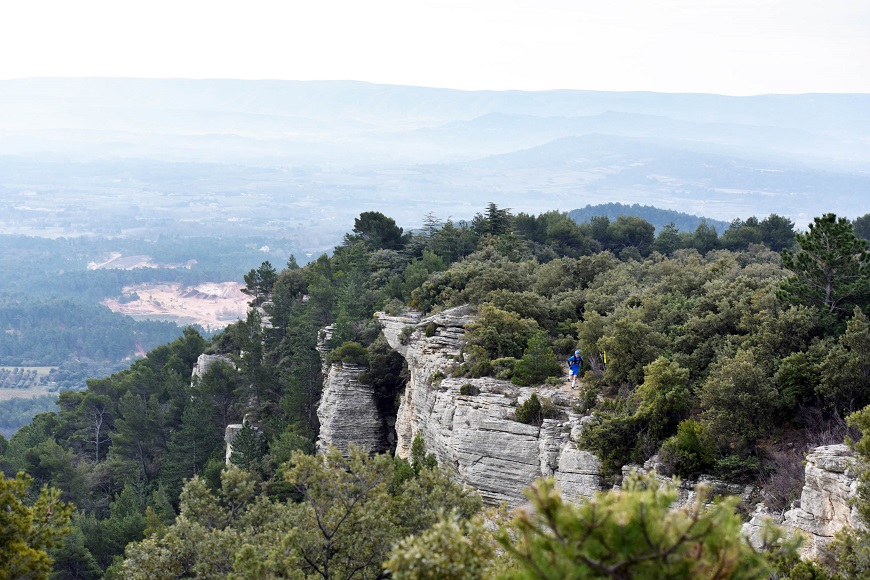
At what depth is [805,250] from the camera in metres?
21.9

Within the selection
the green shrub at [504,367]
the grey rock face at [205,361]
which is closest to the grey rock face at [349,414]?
the green shrub at [504,367]

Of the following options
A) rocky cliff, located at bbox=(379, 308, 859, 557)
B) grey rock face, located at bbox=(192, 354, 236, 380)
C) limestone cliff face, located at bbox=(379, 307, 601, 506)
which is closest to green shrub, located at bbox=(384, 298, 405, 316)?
rocky cliff, located at bbox=(379, 308, 859, 557)

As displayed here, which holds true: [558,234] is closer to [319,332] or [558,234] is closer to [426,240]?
[426,240]

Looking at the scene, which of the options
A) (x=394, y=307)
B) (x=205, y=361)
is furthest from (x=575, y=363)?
(x=205, y=361)

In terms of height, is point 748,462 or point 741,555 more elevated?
point 741,555

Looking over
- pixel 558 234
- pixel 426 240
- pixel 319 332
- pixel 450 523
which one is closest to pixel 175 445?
pixel 319 332

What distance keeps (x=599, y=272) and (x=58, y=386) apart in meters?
132

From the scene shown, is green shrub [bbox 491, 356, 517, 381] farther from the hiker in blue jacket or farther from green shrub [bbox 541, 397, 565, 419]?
green shrub [bbox 541, 397, 565, 419]

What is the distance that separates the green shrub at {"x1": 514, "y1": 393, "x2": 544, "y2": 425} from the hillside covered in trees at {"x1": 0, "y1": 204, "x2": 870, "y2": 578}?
1.28 meters

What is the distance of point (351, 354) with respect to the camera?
121 feet

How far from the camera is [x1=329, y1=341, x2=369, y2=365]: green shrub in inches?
1457

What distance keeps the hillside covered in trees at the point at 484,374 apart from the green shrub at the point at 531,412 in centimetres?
128

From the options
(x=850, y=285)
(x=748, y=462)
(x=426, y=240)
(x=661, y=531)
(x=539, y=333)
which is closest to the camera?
(x=661, y=531)

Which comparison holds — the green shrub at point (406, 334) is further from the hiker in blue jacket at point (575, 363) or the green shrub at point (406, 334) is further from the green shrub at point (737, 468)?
the green shrub at point (737, 468)
